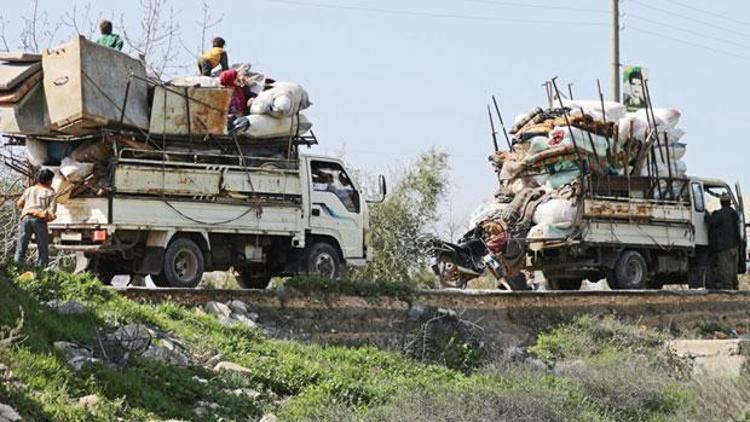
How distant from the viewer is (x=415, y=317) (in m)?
17.2

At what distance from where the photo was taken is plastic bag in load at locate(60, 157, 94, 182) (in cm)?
1684

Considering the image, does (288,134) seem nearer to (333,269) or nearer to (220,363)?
(333,269)

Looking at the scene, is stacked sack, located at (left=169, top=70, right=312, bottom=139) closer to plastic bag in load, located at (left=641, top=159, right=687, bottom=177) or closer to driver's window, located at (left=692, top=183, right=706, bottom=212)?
plastic bag in load, located at (left=641, top=159, right=687, bottom=177)

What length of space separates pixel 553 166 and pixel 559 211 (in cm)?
103

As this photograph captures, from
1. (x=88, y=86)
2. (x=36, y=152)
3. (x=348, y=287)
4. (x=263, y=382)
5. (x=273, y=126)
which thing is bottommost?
(x=263, y=382)

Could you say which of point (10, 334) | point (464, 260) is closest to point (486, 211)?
point (464, 260)

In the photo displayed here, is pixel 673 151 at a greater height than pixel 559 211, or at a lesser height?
greater

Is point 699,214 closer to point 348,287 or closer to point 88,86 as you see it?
point 348,287

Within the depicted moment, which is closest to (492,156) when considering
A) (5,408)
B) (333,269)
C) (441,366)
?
(333,269)

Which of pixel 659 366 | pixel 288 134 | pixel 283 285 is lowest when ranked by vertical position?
pixel 659 366

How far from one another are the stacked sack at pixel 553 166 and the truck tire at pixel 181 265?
20.5ft

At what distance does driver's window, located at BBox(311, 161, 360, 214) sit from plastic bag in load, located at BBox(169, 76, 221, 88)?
2027mm

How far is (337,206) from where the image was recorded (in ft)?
63.4

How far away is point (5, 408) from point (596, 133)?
15.2 m
